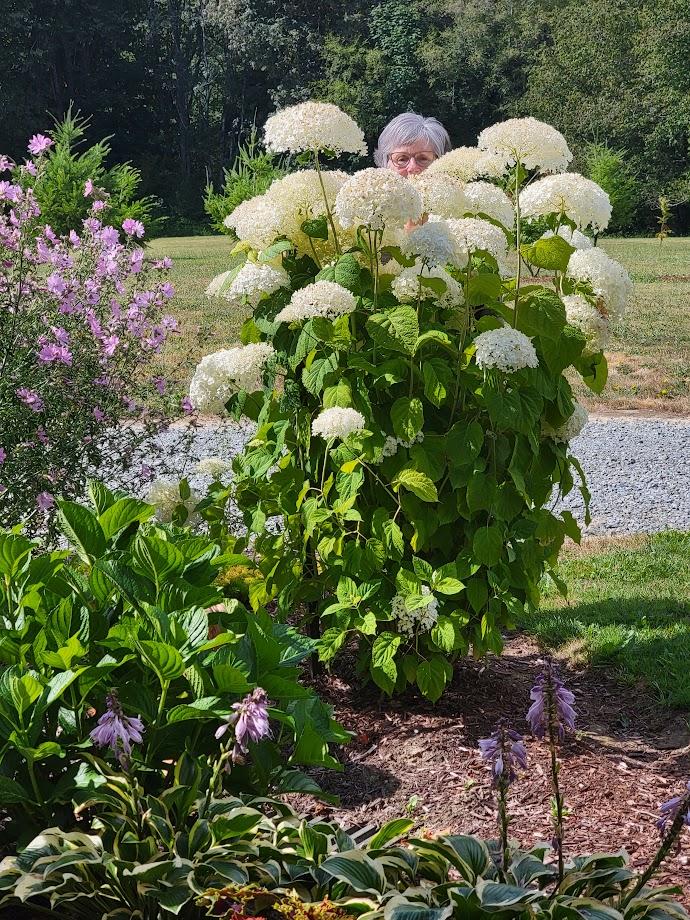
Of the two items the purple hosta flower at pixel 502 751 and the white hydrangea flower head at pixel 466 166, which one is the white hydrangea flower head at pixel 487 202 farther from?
the purple hosta flower at pixel 502 751

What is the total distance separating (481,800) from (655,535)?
281 cm

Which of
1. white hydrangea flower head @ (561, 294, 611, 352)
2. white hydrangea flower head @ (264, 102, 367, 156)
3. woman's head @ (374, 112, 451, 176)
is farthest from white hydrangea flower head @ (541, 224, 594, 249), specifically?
woman's head @ (374, 112, 451, 176)

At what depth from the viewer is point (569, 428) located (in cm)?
288

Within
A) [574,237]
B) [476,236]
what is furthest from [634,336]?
[476,236]

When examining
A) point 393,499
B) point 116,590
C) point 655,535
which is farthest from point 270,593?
point 655,535

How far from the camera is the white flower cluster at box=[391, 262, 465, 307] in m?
2.67

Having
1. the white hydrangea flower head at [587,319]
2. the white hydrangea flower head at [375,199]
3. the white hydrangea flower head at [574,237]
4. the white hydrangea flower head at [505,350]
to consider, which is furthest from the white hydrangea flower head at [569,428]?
the white hydrangea flower head at [375,199]

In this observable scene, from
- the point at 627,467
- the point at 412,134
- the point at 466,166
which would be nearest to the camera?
the point at 466,166

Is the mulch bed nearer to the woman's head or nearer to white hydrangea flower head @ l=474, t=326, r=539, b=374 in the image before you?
white hydrangea flower head @ l=474, t=326, r=539, b=374

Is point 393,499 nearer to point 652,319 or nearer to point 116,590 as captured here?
point 116,590

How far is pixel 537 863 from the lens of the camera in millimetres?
1857

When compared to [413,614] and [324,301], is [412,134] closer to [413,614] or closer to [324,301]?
Result: [324,301]

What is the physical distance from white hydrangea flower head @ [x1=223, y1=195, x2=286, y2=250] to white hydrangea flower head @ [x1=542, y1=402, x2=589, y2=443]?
94cm

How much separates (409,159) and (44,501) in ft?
6.44
